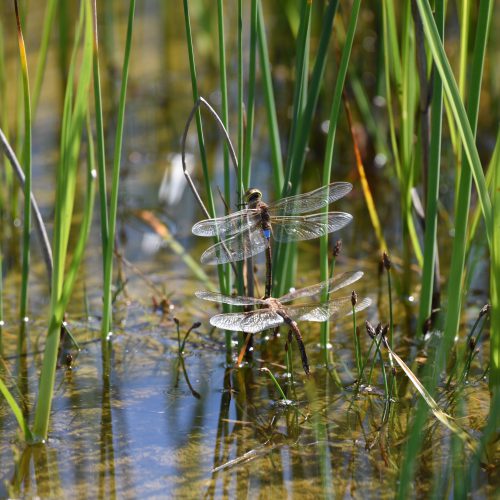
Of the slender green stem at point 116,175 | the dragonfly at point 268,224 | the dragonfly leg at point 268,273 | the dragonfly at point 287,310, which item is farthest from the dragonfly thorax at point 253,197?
the slender green stem at point 116,175

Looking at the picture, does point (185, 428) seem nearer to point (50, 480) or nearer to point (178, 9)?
point (50, 480)

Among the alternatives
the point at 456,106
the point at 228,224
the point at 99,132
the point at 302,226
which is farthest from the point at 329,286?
the point at 99,132

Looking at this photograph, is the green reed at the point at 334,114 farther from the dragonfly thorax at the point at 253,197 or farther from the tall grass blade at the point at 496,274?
the tall grass blade at the point at 496,274

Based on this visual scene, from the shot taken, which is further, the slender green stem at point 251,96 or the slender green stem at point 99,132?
the slender green stem at point 251,96

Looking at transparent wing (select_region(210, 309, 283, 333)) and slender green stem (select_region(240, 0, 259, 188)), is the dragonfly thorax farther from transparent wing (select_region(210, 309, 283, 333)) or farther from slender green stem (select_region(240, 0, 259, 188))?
transparent wing (select_region(210, 309, 283, 333))

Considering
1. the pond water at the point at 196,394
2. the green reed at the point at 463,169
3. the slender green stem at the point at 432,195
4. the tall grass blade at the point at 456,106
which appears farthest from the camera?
the slender green stem at the point at 432,195

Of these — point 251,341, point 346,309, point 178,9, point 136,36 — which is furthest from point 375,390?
point 178,9

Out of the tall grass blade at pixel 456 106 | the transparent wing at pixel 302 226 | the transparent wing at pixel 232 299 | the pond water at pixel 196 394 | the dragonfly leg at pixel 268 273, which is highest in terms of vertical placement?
the tall grass blade at pixel 456 106
